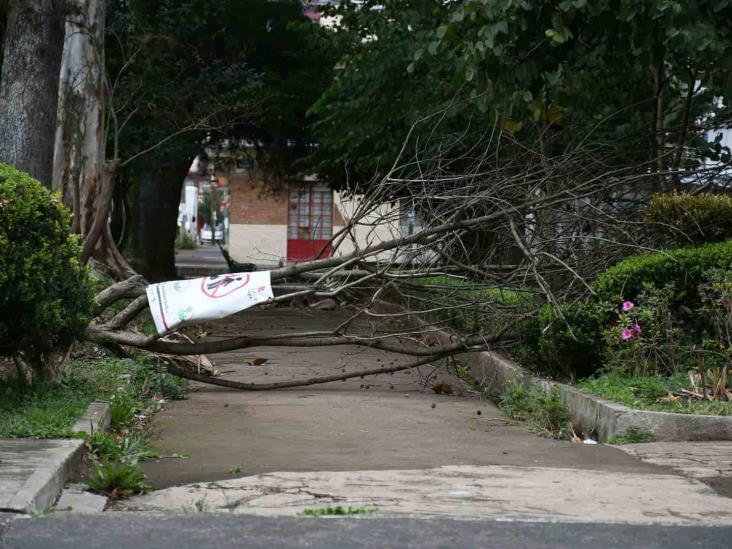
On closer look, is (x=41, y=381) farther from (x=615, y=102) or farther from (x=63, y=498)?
(x=615, y=102)

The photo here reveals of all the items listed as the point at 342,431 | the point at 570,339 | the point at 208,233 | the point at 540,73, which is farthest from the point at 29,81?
the point at 208,233

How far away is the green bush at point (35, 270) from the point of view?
7980mm

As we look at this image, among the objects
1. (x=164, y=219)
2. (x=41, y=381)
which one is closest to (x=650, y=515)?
(x=41, y=381)

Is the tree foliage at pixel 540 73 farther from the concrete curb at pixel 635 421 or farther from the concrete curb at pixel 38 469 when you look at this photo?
the concrete curb at pixel 38 469

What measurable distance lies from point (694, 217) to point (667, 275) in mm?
860

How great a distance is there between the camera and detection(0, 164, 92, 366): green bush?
7980 mm

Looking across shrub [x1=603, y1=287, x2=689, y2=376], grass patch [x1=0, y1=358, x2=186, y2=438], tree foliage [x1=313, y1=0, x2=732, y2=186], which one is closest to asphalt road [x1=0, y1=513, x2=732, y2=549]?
grass patch [x1=0, y1=358, x2=186, y2=438]

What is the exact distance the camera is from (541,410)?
9.53m

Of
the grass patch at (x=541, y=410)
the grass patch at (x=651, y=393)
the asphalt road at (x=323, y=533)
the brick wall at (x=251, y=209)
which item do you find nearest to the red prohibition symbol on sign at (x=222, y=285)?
the grass patch at (x=541, y=410)

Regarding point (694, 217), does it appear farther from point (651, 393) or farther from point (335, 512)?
point (335, 512)

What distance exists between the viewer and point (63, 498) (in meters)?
5.89

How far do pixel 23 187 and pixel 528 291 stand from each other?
5.08 metres

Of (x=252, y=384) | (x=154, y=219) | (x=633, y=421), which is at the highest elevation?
(x=154, y=219)

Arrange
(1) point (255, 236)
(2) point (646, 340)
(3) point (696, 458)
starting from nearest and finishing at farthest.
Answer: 1. (3) point (696, 458)
2. (2) point (646, 340)
3. (1) point (255, 236)
